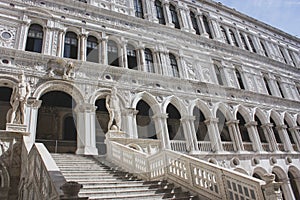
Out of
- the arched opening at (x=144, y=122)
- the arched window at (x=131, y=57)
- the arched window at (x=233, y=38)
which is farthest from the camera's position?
the arched window at (x=233, y=38)

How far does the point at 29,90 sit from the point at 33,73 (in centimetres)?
107

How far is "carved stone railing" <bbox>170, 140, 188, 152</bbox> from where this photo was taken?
1326 centimetres

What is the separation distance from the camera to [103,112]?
15789 millimetres

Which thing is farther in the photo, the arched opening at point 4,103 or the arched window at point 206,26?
the arched window at point 206,26

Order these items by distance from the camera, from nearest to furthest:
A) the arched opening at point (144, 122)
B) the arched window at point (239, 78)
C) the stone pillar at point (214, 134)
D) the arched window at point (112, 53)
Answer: the arched window at point (112, 53) → the stone pillar at point (214, 134) → the arched opening at point (144, 122) → the arched window at point (239, 78)

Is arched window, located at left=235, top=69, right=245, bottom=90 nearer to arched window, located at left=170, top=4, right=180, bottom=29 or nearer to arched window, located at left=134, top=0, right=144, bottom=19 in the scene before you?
arched window, located at left=170, top=4, right=180, bottom=29

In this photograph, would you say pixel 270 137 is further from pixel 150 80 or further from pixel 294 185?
pixel 150 80

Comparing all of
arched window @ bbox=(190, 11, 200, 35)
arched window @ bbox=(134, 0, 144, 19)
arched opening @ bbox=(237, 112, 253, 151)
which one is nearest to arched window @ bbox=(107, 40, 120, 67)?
arched window @ bbox=(134, 0, 144, 19)

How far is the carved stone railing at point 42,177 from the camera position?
4445mm

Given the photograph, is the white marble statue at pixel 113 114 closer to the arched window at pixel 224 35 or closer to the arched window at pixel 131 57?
the arched window at pixel 131 57

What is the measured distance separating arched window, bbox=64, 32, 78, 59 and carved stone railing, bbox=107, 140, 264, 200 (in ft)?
22.5

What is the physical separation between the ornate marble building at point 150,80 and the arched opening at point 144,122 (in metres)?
0.09

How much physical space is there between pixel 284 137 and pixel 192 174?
15490 mm

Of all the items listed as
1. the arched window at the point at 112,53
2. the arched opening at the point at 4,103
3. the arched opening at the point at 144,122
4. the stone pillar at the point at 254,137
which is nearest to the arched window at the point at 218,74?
the stone pillar at the point at 254,137
